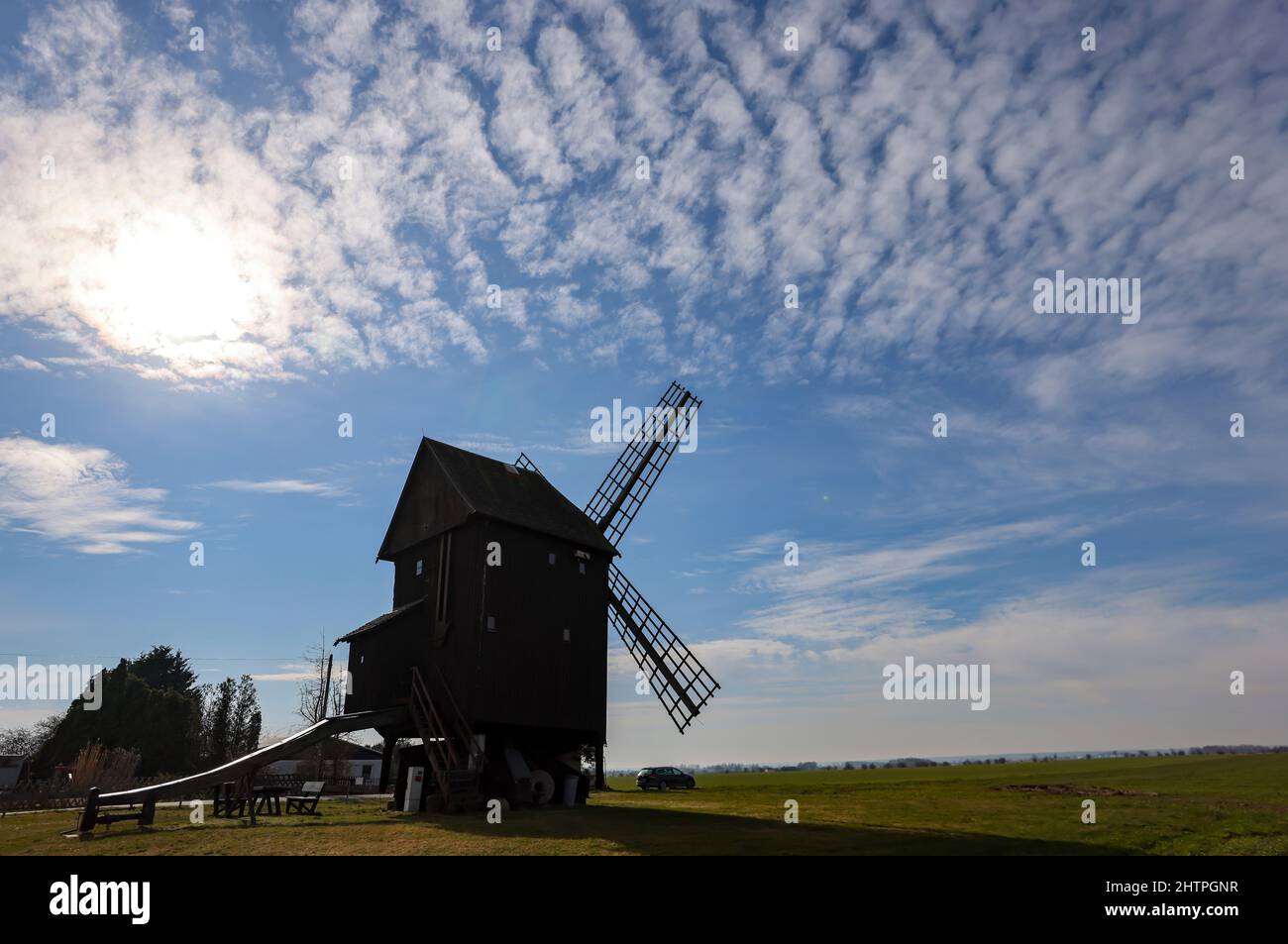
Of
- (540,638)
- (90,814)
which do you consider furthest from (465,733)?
(90,814)

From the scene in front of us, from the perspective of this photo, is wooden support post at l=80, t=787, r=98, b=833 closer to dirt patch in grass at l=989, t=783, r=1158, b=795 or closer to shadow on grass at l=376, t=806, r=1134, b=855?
shadow on grass at l=376, t=806, r=1134, b=855

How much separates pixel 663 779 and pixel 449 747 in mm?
28219

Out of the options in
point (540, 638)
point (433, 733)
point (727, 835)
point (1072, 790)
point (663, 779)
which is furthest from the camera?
point (663, 779)

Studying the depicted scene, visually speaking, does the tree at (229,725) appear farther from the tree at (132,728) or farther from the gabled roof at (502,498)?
the gabled roof at (502,498)

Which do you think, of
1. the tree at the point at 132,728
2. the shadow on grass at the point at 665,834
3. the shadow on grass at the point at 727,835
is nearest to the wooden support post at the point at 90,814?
the shadow on grass at the point at 665,834

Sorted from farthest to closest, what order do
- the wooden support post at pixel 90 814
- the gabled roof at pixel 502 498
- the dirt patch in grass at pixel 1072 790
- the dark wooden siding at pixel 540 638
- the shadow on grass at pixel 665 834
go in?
the dirt patch in grass at pixel 1072 790, the gabled roof at pixel 502 498, the dark wooden siding at pixel 540 638, the wooden support post at pixel 90 814, the shadow on grass at pixel 665 834

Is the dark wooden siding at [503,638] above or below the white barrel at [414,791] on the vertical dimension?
above

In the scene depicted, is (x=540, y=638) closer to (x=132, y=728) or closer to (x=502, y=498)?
(x=502, y=498)

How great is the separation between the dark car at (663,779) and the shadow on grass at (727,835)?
2606 cm

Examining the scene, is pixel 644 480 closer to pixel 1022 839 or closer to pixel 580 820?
pixel 580 820

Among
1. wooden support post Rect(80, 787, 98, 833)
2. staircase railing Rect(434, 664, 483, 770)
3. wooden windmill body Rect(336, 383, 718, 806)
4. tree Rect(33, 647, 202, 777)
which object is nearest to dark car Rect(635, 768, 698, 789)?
wooden windmill body Rect(336, 383, 718, 806)

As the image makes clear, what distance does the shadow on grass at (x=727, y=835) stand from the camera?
15.9 m

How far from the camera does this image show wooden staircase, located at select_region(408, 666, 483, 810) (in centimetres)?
2466

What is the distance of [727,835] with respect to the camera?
61.1 ft
